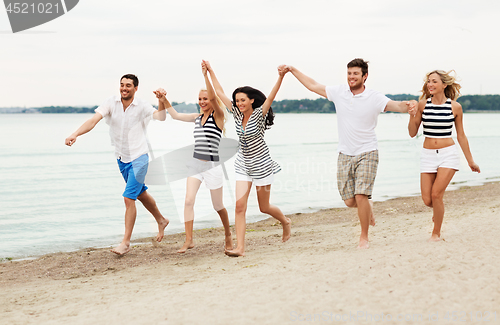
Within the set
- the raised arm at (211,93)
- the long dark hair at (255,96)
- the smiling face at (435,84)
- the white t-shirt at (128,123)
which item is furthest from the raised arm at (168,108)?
the smiling face at (435,84)

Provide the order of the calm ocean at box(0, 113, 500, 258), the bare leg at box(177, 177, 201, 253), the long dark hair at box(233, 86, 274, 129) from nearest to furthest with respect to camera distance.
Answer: the long dark hair at box(233, 86, 274, 129)
the bare leg at box(177, 177, 201, 253)
the calm ocean at box(0, 113, 500, 258)

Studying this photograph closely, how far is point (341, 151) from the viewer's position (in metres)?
5.63

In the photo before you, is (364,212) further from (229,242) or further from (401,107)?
(229,242)

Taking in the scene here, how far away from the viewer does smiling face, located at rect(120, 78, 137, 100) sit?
6.64 metres

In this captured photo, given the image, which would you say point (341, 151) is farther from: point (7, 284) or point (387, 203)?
point (387, 203)

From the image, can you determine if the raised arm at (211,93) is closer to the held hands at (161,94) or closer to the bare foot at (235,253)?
the held hands at (161,94)

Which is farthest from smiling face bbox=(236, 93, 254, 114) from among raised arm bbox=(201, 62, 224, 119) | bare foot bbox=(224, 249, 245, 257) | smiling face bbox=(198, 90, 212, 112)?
bare foot bbox=(224, 249, 245, 257)

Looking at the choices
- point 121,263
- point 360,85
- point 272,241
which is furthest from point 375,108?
point 121,263

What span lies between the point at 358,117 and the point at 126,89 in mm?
3275

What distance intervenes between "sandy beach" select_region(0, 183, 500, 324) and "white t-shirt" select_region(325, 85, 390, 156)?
4.01 ft

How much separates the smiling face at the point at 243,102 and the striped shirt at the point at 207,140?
59cm

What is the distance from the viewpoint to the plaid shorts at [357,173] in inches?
214

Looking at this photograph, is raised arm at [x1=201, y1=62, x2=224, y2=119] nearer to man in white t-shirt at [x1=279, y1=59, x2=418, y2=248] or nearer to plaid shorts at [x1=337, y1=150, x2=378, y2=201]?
man in white t-shirt at [x1=279, y1=59, x2=418, y2=248]

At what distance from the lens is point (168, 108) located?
671 cm
